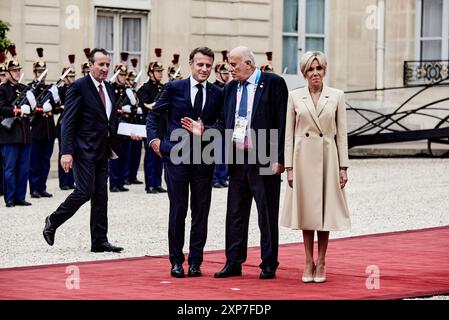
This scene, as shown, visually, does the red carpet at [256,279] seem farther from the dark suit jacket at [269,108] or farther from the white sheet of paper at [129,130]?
the white sheet of paper at [129,130]

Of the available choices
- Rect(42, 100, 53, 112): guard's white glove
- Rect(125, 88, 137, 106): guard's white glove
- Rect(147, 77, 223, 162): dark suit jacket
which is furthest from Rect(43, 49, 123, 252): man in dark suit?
Rect(125, 88, 137, 106): guard's white glove

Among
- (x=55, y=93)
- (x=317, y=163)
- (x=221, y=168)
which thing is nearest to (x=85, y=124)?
(x=317, y=163)

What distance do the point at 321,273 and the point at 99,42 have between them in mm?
16846

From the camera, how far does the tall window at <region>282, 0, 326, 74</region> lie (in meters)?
30.2

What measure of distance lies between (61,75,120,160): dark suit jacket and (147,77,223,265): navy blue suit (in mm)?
1757

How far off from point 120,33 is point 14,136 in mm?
9129

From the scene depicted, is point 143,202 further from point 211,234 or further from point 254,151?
point 254,151

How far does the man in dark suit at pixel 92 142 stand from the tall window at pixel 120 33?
540 inches

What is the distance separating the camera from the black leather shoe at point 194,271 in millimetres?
11359

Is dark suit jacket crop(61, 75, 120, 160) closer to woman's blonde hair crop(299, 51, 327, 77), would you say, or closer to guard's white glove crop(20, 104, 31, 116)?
woman's blonde hair crop(299, 51, 327, 77)

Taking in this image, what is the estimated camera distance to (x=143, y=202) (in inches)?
742

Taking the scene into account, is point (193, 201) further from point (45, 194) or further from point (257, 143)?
point (45, 194)

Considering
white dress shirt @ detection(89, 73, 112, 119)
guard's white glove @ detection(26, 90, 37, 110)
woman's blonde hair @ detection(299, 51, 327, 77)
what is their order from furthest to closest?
guard's white glove @ detection(26, 90, 37, 110), white dress shirt @ detection(89, 73, 112, 119), woman's blonde hair @ detection(299, 51, 327, 77)
